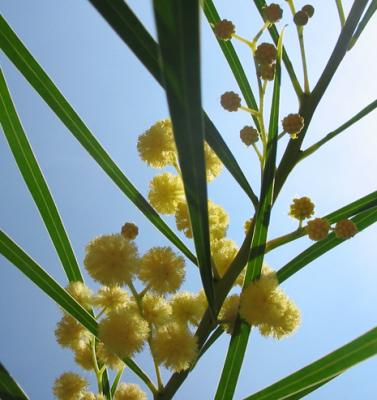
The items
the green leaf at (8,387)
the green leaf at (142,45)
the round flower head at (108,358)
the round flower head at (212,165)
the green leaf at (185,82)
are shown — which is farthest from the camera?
the round flower head at (212,165)

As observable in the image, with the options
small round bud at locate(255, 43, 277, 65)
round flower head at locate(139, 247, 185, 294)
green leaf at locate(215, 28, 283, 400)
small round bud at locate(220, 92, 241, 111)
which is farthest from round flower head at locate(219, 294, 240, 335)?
small round bud at locate(255, 43, 277, 65)

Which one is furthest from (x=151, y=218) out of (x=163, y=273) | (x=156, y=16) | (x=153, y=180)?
(x=156, y=16)

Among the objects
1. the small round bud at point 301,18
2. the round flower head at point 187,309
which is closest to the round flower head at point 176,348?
the round flower head at point 187,309

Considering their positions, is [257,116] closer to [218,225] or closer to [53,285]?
[218,225]

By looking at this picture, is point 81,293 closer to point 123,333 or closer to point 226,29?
point 123,333

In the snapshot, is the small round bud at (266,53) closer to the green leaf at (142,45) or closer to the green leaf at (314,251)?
the green leaf at (142,45)

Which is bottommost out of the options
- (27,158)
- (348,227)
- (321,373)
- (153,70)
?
(321,373)

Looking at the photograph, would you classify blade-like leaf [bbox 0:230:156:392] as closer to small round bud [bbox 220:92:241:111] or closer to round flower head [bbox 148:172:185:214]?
round flower head [bbox 148:172:185:214]
